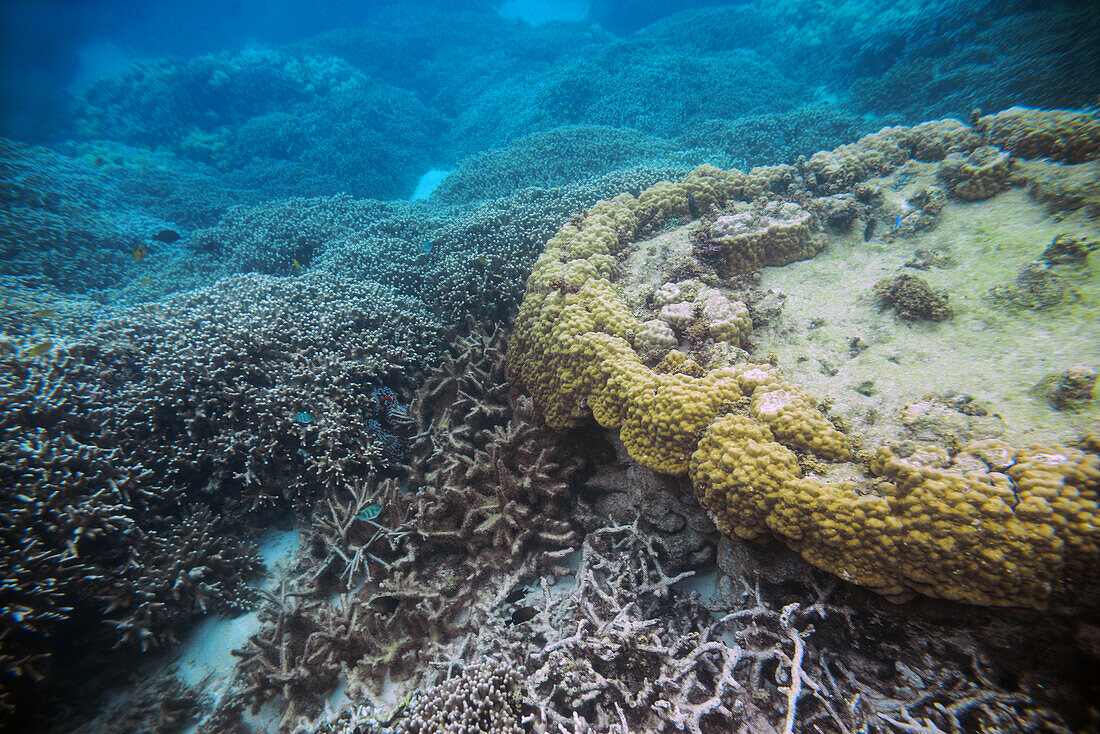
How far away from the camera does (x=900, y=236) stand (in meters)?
4.60

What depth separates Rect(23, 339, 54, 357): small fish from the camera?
15.9ft

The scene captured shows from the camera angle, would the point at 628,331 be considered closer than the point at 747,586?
No

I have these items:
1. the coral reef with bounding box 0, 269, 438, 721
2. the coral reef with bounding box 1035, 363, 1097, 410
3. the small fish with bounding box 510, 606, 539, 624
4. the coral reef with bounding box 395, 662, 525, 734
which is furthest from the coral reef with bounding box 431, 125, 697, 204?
the coral reef with bounding box 395, 662, 525, 734

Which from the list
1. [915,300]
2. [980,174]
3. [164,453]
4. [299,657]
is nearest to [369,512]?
[299,657]

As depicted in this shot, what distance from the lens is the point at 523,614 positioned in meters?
3.43

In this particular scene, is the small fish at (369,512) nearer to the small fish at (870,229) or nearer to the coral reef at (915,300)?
the coral reef at (915,300)

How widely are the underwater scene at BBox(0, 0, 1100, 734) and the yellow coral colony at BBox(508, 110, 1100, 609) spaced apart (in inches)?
0.8

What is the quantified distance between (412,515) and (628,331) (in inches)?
113

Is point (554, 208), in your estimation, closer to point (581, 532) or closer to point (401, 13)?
point (581, 532)

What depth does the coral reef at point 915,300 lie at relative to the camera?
11.4 ft

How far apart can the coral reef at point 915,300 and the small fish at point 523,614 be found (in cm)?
427

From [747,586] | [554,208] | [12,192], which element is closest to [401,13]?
[12,192]

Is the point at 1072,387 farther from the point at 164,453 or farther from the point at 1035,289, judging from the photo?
the point at 164,453

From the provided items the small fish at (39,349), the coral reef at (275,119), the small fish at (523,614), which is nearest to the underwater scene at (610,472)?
the small fish at (523,614)
